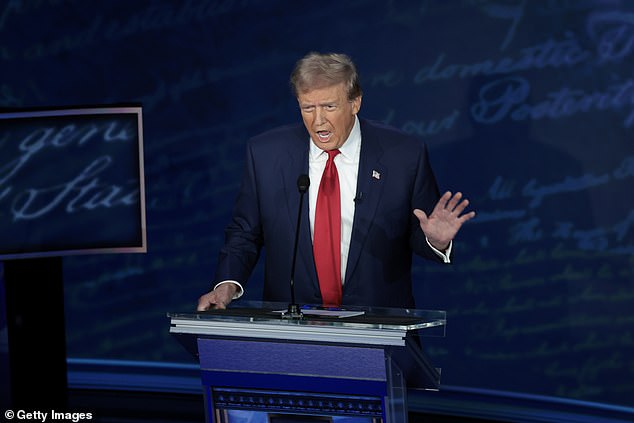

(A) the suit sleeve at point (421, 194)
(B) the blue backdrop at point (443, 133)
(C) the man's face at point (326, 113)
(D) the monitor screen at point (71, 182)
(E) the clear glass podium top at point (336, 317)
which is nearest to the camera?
(E) the clear glass podium top at point (336, 317)

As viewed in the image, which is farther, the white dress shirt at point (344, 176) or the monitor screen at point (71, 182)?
the monitor screen at point (71, 182)

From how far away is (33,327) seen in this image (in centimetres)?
358

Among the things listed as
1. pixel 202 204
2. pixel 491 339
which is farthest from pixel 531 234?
pixel 202 204

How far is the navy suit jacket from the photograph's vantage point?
9.96 feet

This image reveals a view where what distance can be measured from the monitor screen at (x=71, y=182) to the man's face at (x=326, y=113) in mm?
794

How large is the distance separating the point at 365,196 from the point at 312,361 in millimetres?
763

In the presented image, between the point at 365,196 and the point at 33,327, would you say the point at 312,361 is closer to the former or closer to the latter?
the point at 365,196

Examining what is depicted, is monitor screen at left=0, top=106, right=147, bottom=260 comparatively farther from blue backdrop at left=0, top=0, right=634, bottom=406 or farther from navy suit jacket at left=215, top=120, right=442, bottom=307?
blue backdrop at left=0, top=0, right=634, bottom=406

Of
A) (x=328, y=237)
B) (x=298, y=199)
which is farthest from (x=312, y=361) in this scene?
(x=298, y=199)

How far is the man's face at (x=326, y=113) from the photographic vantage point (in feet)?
9.82

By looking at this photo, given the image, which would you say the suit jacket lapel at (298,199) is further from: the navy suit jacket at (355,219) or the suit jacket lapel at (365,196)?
the suit jacket lapel at (365,196)

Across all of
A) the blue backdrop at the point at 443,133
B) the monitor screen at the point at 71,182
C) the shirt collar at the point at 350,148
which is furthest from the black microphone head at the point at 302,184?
the blue backdrop at the point at 443,133

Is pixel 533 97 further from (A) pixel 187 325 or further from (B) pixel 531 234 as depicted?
(A) pixel 187 325

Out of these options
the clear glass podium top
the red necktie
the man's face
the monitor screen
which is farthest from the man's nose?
the monitor screen
